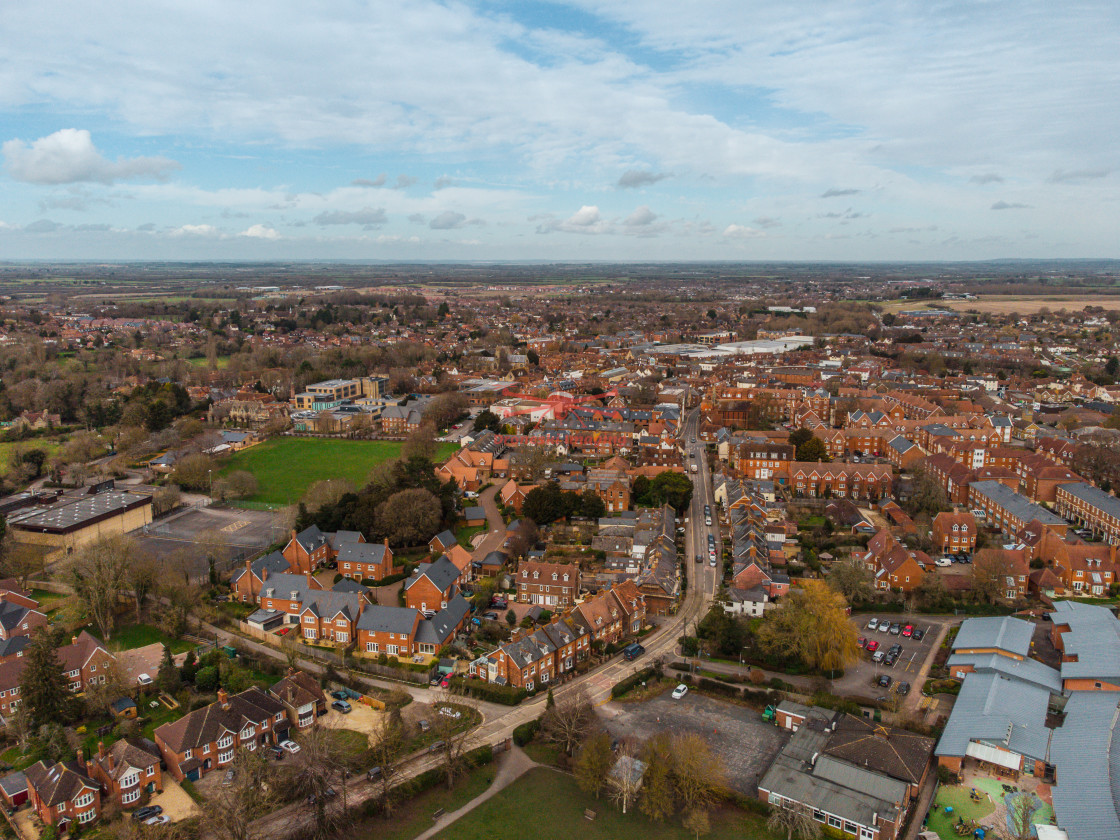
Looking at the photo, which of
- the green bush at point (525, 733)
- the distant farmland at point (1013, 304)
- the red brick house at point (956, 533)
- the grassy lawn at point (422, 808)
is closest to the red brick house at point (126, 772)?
the grassy lawn at point (422, 808)

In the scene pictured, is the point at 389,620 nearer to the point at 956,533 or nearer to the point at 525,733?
the point at 525,733

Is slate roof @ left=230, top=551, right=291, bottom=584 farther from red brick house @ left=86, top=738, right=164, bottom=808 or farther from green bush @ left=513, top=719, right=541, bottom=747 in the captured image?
green bush @ left=513, top=719, right=541, bottom=747

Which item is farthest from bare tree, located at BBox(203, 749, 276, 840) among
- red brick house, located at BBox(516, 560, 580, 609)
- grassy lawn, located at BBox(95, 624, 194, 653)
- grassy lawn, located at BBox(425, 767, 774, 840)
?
red brick house, located at BBox(516, 560, 580, 609)

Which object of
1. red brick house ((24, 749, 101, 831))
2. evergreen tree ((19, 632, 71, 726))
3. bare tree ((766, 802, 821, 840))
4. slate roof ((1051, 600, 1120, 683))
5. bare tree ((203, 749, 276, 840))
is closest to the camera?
bare tree ((203, 749, 276, 840))

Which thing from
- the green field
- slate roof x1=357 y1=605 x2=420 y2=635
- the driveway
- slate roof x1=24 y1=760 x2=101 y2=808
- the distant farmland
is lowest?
the driveway

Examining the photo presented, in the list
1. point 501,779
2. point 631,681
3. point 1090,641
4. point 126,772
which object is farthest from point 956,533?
point 126,772

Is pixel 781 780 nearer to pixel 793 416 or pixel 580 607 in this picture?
pixel 580 607

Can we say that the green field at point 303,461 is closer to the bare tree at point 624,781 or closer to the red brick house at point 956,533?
the bare tree at point 624,781
